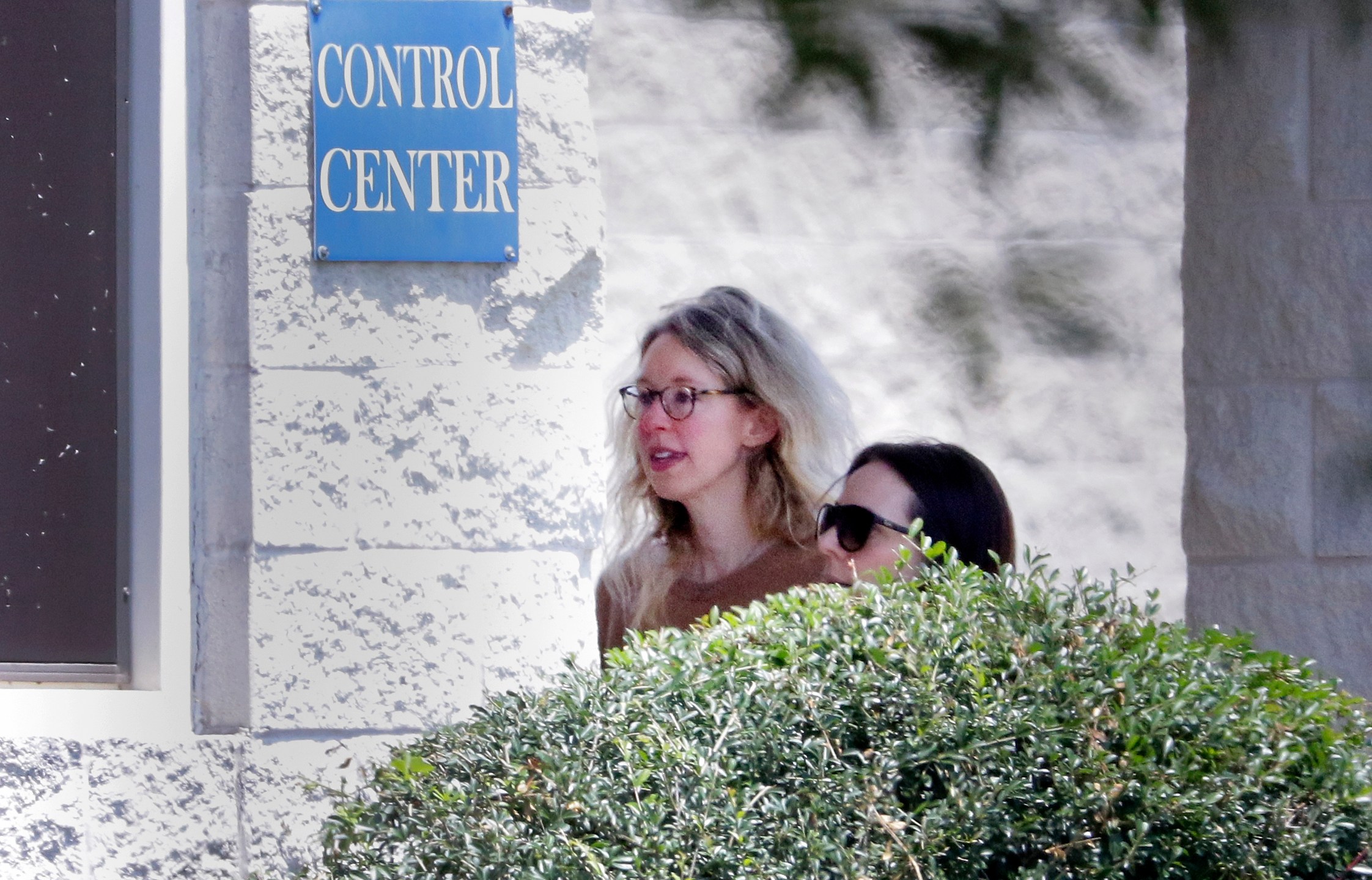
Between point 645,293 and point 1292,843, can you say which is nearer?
point 1292,843

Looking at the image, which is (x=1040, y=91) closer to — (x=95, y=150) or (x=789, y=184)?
(x=789, y=184)

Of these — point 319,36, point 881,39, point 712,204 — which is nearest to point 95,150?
point 319,36

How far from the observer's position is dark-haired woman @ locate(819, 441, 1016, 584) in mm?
2508

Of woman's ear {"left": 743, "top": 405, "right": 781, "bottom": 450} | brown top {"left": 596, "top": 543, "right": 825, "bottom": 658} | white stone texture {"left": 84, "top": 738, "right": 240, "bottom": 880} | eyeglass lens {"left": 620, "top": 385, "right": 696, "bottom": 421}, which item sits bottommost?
white stone texture {"left": 84, "top": 738, "right": 240, "bottom": 880}

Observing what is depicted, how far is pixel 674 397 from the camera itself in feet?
9.29

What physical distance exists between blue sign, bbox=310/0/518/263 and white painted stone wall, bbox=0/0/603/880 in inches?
1.7

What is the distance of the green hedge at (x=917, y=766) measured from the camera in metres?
1.46

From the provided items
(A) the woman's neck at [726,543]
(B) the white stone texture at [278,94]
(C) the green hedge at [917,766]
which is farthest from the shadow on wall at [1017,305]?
(B) the white stone texture at [278,94]

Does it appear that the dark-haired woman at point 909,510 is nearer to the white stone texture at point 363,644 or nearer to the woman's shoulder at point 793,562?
the woman's shoulder at point 793,562

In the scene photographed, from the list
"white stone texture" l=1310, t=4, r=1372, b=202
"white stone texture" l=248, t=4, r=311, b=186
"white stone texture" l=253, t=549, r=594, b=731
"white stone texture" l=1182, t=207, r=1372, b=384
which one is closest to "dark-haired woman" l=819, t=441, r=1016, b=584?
"white stone texture" l=253, t=549, r=594, b=731

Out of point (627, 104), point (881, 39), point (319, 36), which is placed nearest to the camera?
point (881, 39)

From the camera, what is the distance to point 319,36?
279cm

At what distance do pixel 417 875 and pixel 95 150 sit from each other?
214 cm

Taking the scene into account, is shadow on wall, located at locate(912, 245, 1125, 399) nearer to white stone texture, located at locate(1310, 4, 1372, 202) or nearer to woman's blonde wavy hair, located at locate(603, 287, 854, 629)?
woman's blonde wavy hair, located at locate(603, 287, 854, 629)
